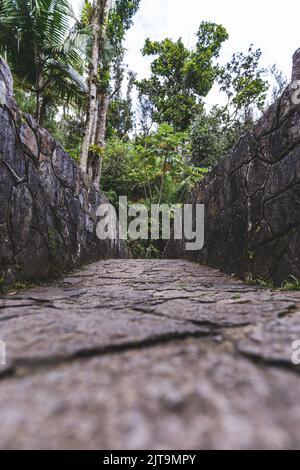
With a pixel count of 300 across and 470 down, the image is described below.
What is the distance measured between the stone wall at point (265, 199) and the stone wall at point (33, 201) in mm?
1880

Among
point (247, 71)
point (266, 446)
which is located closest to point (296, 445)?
point (266, 446)

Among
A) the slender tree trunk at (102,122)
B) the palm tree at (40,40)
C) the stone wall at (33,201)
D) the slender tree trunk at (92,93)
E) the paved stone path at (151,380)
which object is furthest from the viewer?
the slender tree trunk at (102,122)

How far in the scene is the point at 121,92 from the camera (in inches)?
662

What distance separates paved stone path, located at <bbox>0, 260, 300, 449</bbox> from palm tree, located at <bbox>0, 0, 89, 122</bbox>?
5.99 m

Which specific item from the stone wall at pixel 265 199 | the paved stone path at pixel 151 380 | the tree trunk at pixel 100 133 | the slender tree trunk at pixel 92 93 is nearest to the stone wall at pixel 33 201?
the paved stone path at pixel 151 380

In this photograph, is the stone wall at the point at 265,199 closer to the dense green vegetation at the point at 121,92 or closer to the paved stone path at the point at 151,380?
the paved stone path at the point at 151,380

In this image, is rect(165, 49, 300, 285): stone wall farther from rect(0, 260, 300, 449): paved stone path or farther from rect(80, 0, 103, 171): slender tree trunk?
rect(80, 0, 103, 171): slender tree trunk

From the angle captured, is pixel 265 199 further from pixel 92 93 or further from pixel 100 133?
pixel 100 133

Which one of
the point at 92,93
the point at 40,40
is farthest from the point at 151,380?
the point at 40,40

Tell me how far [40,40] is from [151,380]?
7.10m

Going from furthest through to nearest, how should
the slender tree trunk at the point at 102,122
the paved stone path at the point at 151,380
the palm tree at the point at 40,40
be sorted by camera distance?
1. the slender tree trunk at the point at 102,122
2. the palm tree at the point at 40,40
3. the paved stone path at the point at 151,380

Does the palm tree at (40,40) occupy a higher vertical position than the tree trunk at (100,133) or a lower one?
higher

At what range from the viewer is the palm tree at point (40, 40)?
16.9 ft

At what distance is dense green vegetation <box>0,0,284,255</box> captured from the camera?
18.4 feet
